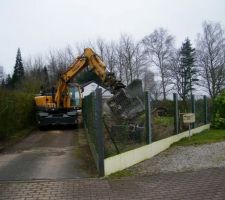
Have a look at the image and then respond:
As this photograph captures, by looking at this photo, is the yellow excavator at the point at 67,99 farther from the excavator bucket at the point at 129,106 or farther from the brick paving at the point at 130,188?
the brick paving at the point at 130,188

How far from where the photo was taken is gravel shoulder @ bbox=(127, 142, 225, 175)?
1026cm

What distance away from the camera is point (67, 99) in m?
26.2

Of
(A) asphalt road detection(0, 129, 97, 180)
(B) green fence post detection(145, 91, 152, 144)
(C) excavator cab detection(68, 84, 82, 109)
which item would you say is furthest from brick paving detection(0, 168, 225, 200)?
(C) excavator cab detection(68, 84, 82, 109)

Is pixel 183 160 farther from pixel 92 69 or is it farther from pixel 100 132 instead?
pixel 92 69

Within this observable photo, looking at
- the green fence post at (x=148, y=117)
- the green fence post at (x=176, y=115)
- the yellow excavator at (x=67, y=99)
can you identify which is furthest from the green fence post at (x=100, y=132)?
the yellow excavator at (x=67, y=99)

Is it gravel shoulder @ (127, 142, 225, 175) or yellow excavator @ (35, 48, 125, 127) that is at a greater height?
yellow excavator @ (35, 48, 125, 127)

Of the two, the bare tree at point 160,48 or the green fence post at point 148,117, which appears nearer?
the green fence post at point 148,117

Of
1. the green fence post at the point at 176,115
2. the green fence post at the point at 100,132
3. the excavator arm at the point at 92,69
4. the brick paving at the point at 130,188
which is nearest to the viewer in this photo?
the brick paving at the point at 130,188

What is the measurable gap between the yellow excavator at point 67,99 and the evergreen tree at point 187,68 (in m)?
42.0

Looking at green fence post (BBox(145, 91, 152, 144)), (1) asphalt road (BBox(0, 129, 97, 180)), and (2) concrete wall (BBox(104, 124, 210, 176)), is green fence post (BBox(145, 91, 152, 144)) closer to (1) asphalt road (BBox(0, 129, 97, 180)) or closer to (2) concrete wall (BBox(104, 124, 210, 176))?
(2) concrete wall (BBox(104, 124, 210, 176))

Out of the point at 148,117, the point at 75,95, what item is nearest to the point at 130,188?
the point at 148,117

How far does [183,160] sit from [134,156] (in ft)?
4.15

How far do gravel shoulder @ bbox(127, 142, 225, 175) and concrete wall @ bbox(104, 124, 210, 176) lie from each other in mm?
158

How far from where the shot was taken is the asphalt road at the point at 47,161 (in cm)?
1003
